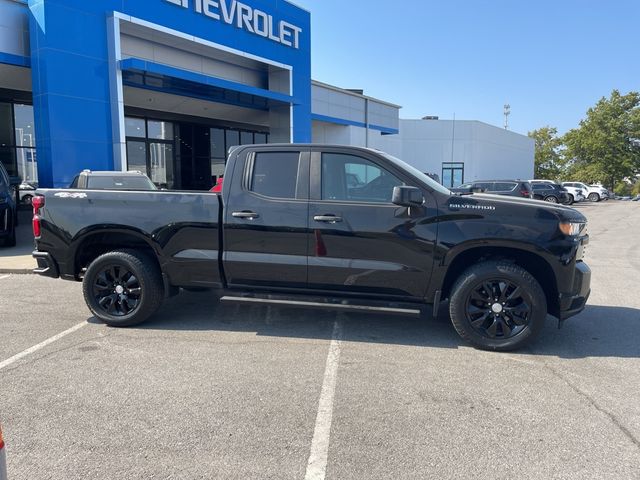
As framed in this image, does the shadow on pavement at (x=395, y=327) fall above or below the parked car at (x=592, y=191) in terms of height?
below

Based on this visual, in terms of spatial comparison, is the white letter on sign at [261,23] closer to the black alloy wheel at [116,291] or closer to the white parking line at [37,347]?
the black alloy wheel at [116,291]

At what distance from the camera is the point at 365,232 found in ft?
16.1

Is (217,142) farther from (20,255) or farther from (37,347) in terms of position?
(37,347)

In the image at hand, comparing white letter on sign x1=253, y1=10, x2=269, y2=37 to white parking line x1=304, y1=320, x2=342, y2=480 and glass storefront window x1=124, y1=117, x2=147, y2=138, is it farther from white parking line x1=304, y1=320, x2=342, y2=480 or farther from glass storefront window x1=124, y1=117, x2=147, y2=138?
white parking line x1=304, y1=320, x2=342, y2=480

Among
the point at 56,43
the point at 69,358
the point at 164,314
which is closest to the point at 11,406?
the point at 69,358

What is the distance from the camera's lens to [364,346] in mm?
4934

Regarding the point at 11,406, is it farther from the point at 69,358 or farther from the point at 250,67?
the point at 250,67

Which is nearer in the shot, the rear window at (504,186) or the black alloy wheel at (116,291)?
the black alloy wheel at (116,291)

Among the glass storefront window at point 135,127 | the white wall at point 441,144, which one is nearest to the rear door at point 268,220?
the glass storefront window at point 135,127

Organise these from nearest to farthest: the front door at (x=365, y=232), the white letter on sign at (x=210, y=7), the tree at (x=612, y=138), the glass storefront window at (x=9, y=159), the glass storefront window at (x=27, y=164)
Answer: the front door at (x=365, y=232) → the white letter on sign at (x=210, y=7) → the glass storefront window at (x=9, y=159) → the glass storefront window at (x=27, y=164) → the tree at (x=612, y=138)

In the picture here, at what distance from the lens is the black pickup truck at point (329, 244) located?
15.5 ft

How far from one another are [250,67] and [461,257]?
16219 millimetres

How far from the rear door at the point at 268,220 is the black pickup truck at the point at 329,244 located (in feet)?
0.04

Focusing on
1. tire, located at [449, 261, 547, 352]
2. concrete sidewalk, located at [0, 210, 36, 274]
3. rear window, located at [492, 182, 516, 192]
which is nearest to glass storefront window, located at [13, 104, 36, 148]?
concrete sidewalk, located at [0, 210, 36, 274]
